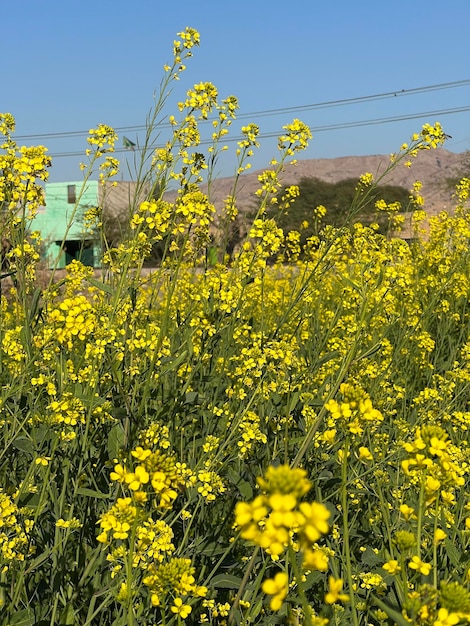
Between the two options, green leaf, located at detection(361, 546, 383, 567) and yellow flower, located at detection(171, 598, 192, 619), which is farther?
Answer: green leaf, located at detection(361, 546, 383, 567)

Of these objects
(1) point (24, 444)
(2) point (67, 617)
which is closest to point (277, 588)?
(2) point (67, 617)

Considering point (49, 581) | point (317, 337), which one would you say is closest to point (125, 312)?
point (49, 581)

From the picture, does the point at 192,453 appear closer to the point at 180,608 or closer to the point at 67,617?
the point at 67,617

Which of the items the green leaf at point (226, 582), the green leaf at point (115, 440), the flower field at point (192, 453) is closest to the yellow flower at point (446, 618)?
the flower field at point (192, 453)

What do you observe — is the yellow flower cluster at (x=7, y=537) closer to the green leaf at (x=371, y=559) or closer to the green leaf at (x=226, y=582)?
the green leaf at (x=226, y=582)

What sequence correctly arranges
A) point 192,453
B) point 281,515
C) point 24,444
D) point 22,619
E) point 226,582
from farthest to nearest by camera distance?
point 192,453, point 24,444, point 226,582, point 22,619, point 281,515

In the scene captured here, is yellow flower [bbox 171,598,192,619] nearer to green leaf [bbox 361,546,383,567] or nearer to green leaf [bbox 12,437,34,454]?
green leaf [bbox 361,546,383,567]

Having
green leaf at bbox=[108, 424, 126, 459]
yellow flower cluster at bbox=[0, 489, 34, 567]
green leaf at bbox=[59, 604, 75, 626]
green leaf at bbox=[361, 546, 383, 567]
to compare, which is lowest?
green leaf at bbox=[361, 546, 383, 567]

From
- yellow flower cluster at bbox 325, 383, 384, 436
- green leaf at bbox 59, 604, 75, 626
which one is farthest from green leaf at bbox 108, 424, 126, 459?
yellow flower cluster at bbox 325, 383, 384, 436

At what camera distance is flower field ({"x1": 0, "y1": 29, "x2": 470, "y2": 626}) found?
1.21 meters

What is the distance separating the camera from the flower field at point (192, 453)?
3.98 feet

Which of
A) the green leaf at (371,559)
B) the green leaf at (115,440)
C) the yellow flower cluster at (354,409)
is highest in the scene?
the yellow flower cluster at (354,409)

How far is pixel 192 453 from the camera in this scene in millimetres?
2172

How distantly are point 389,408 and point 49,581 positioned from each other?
1.87 m
